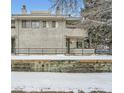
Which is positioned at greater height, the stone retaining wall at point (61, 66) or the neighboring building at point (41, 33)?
the neighboring building at point (41, 33)

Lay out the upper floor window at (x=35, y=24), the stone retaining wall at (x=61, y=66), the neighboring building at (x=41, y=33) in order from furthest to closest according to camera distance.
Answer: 1. the upper floor window at (x=35, y=24)
2. the neighboring building at (x=41, y=33)
3. the stone retaining wall at (x=61, y=66)

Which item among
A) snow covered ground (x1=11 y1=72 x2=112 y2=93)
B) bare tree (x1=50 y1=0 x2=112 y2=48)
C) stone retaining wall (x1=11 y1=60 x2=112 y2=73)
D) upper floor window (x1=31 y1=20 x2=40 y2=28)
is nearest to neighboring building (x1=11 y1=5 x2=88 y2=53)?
upper floor window (x1=31 y1=20 x2=40 y2=28)

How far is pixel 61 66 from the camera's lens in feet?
20.2

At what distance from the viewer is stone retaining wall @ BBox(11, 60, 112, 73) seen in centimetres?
614

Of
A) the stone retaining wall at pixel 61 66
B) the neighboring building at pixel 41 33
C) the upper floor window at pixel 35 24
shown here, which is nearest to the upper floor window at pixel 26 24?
the neighboring building at pixel 41 33

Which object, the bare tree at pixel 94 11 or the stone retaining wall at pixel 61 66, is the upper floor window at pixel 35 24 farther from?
the bare tree at pixel 94 11

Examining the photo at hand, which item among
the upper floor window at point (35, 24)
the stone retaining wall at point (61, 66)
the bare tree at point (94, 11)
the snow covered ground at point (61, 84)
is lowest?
the snow covered ground at point (61, 84)

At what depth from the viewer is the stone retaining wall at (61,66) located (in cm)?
614

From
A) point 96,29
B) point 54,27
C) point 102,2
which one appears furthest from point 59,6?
point 54,27

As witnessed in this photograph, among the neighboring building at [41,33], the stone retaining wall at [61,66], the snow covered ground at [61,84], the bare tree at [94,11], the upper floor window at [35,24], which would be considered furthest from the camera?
the upper floor window at [35,24]

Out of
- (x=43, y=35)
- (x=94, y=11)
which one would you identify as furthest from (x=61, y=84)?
(x=43, y=35)

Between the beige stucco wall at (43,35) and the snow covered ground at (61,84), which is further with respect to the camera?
the beige stucco wall at (43,35)

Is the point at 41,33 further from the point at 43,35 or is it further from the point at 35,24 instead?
the point at 35,24
